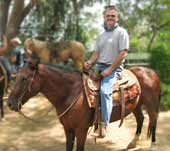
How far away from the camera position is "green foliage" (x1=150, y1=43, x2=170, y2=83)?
10.2 m

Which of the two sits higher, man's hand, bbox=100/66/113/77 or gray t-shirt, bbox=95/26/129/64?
gray t-shirt, bbox=95/26/129/64

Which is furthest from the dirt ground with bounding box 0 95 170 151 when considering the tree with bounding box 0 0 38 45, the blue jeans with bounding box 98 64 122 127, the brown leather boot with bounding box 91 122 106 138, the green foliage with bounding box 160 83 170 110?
the tree with bounding box 0 0 38 45

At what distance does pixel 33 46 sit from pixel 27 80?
7.41 m

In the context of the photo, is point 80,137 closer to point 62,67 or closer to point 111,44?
point 62,67

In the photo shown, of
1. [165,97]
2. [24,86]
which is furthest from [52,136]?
[165,97]

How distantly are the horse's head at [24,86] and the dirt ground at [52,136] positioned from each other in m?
2.12

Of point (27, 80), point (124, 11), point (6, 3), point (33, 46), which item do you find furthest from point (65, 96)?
point (124, 11)

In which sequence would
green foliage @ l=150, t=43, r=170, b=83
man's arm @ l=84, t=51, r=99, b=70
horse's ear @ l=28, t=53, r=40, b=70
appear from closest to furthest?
horse's ear @ l=28, t=53, r=40, b=70
man's arm @ l=84, t=51, r=99, b=70
green foliage @ l=150, t=43, r=170, b=83

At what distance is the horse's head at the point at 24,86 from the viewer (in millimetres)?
4094

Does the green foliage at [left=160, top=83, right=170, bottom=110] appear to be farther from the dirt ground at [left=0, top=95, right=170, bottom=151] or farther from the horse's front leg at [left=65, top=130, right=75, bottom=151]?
the horse's front leg at [left=65, top=130, right=75, bottom=151]

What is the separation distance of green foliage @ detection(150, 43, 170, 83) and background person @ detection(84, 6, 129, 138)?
5637 millimetres

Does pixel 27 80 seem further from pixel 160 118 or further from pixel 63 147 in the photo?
pixel 160 118

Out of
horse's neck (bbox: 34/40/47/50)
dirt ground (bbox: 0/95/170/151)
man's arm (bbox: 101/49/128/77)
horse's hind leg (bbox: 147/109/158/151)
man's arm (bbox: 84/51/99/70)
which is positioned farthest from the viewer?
horse's neck (bbox: 34/40/47/50)

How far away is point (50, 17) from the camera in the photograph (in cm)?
1364
